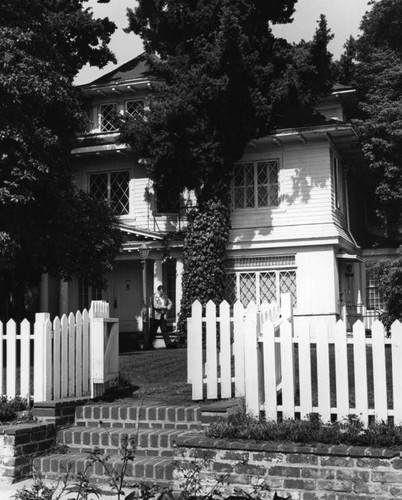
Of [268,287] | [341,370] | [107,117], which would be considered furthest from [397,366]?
[107,117]

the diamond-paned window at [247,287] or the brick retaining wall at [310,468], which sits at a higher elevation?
the diamond-paned window at [247,287]

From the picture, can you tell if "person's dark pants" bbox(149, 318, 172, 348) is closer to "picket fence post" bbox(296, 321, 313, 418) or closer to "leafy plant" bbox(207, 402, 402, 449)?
"leafy plant" bbox(207, 402, 402, 449)

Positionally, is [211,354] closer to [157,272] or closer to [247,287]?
[247,287]

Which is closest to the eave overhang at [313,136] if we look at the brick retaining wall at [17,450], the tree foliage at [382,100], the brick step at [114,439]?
the tree foliage at [382,100]

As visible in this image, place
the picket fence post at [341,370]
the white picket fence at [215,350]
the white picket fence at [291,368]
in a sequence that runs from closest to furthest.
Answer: the white picket fence at [291,368] < the picket fence post at [341,370] < the white picket fence at [215,350]

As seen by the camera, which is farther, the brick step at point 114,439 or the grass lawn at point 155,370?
the grass lawn at point 155,370

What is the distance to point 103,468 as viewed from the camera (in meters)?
7.47

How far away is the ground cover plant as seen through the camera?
637cm

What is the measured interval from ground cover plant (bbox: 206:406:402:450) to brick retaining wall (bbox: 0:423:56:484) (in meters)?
2.24

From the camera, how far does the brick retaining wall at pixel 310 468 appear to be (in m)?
6.05

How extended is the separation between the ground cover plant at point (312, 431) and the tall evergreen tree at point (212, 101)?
559 inches

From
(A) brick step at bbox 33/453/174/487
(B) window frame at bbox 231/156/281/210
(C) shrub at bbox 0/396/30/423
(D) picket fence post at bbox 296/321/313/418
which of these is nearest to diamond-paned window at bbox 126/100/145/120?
(B) window frame at bbox 231/156/281/210

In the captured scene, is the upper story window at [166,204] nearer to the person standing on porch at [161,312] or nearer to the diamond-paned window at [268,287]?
the diamond-paned window at [268,287]

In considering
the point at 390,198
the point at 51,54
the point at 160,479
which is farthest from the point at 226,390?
the point at 390,198
